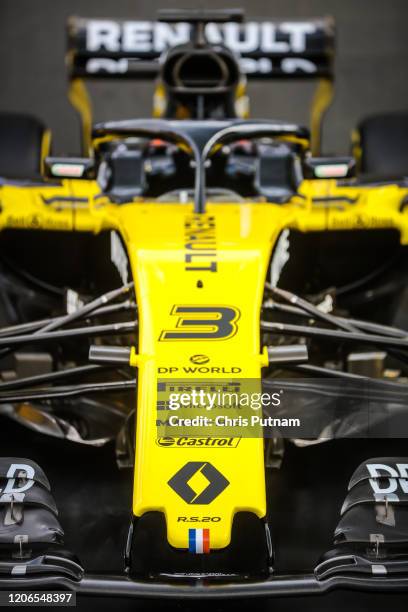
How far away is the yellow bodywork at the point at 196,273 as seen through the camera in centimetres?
173

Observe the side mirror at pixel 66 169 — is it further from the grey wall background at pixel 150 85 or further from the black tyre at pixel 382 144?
the grey wall background at pixel 150 85

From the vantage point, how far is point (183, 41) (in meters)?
3.57

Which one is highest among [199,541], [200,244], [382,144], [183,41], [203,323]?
[183,41]

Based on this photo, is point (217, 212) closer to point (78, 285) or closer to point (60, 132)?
point (78, 285)

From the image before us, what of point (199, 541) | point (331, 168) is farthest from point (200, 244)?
point (199, 541)

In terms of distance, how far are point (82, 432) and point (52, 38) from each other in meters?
3.93

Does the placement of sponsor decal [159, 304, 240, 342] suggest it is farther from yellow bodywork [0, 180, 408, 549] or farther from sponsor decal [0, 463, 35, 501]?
sponsor decal [0, 463, 35, 501]

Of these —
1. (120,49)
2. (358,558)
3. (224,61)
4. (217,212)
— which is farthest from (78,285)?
(358,558)

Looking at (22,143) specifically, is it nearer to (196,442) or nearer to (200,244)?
(200,244)

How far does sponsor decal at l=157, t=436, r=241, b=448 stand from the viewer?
1.76 m

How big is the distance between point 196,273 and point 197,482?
0.57 m

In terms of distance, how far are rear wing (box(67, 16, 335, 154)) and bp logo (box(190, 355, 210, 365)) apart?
6.62 feet

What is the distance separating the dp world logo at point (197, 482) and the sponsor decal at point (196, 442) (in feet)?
0.13

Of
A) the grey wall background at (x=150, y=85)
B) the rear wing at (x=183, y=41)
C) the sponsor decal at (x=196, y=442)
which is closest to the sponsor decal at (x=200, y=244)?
the sponsor decal at (x=196, y=442)
